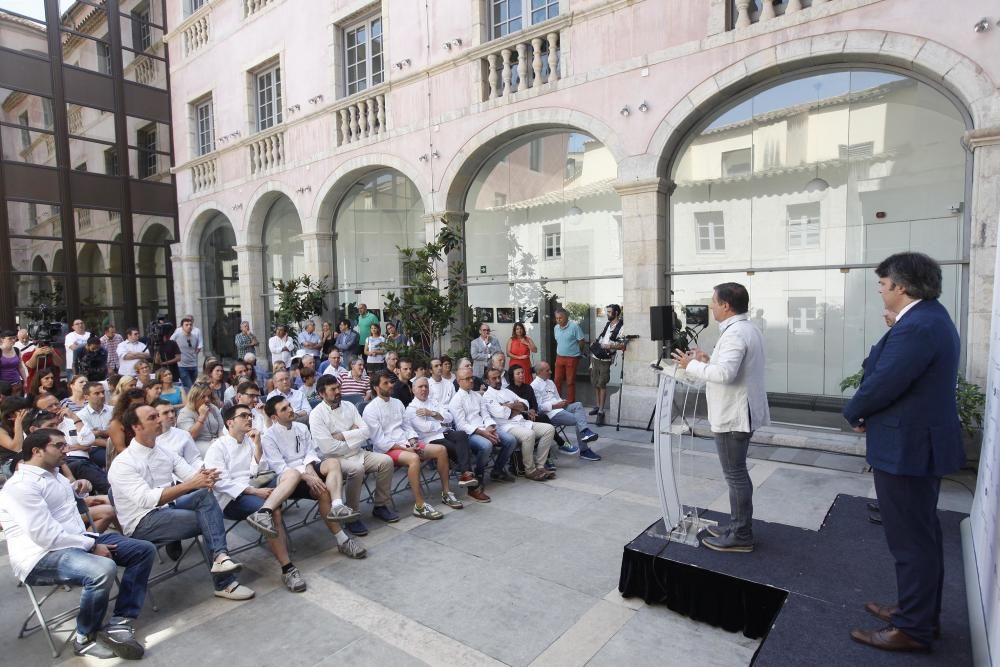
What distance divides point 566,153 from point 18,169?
46.0ft

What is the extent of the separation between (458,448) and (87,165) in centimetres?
1594

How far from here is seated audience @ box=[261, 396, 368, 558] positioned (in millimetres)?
4707

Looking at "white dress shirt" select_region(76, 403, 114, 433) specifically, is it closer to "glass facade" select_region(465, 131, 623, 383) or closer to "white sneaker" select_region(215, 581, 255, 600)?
"white sneaker" select_region(215, 581, 255, 600)

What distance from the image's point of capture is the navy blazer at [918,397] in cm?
275

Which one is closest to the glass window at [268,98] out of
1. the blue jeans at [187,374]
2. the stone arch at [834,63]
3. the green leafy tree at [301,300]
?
the green leafy tree at [301,300]

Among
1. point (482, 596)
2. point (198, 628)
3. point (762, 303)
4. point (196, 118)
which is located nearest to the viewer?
point (198, 628)

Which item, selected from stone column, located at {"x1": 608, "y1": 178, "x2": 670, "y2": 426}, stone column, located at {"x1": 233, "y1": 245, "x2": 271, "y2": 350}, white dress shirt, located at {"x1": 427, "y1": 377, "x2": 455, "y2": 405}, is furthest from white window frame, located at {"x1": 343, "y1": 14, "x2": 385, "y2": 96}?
white dress shirt, located at {"x1": 427, "y1": 377, "x2": 455, "y2": 405}

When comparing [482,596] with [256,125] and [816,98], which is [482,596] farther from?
[256,125]

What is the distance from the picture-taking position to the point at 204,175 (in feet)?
54.1

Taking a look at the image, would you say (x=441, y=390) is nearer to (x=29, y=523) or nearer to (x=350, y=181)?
(x=29, y=523)

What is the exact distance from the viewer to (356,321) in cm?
1346

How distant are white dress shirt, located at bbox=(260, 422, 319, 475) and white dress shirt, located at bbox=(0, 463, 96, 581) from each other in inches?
59.4

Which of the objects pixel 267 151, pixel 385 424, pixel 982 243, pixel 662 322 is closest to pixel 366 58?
pixel 267 151

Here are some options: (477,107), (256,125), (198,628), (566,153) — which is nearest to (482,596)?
(198,628)
